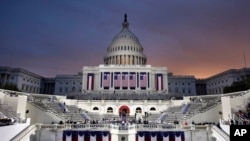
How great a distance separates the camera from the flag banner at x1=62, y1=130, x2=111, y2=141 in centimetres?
3850

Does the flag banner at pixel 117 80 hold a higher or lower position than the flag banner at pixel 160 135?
higher

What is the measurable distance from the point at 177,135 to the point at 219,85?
89248 millimetres

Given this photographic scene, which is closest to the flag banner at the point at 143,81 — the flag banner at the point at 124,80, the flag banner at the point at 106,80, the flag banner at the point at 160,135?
the flag banner at the point at 124,80

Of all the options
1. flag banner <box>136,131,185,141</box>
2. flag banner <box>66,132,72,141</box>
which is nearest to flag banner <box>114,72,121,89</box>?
flag banner <box>136,131,185,141</box>

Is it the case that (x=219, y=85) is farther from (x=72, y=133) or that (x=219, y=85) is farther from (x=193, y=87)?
(x=72, y=133)

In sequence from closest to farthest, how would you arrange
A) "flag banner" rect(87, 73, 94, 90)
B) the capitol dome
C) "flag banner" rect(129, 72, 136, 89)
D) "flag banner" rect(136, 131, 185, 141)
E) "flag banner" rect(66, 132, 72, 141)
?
"flag banner" rect(66, 132, 72, 141) < "flag banner" rect(136, 131, 185, 141) < "flag banner" rect(129, 72, 136, 89) < "flag banner" rect(87, 73, 94, 90) < the capitol dome

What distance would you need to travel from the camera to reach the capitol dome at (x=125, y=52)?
413 feet

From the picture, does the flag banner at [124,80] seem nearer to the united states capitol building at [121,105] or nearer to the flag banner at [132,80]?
the united states capitol building at [121,105]

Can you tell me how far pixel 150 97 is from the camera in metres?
82.4

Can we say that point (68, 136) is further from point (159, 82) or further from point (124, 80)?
point (159, 82)

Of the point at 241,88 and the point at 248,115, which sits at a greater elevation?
the point at 241,88

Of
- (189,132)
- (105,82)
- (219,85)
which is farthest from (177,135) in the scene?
(219,85)

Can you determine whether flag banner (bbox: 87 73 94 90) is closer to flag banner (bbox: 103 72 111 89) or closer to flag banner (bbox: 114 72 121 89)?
flag banner (bbox: 103 72 111 89)

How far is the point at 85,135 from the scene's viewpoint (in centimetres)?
3894
